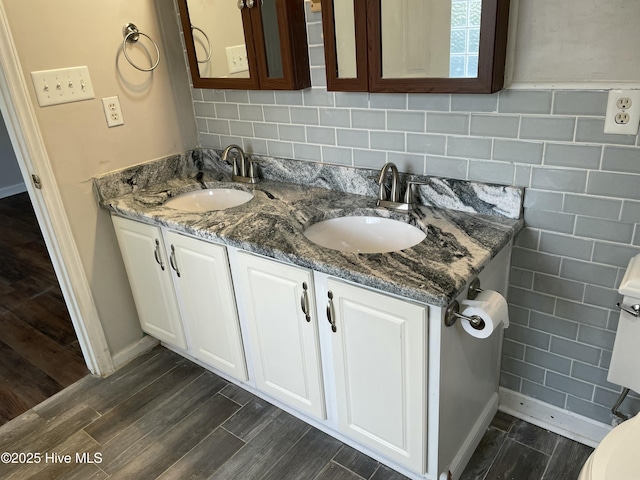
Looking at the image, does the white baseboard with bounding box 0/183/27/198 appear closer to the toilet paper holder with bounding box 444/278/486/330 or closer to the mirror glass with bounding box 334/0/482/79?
the mirror glass with bounding box 334/0/482/79

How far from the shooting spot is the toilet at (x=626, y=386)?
1.03m

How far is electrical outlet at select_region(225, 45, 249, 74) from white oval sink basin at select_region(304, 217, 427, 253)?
2.34 ft

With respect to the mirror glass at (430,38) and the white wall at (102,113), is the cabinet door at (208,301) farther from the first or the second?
the mirror glass at (430,38)

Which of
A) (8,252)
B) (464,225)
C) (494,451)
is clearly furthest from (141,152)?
(8,252)

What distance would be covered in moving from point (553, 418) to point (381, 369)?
0.76m

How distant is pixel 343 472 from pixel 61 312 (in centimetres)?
190

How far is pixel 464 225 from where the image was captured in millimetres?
1524

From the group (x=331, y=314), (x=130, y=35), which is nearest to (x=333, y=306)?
(x=331, y=314)

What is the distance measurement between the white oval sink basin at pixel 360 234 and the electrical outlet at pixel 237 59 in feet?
2.34

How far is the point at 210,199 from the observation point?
219 centimetres

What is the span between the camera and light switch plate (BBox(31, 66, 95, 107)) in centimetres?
177

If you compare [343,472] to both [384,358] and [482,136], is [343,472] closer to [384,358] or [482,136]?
[384,358]

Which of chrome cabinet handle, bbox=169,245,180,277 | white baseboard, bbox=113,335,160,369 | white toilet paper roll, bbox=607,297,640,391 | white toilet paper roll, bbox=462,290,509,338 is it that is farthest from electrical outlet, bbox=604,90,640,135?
white baseboard, bbox=113,335,160,369

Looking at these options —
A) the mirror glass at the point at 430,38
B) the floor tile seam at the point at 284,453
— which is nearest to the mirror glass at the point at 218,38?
the mirror glass at the point at 430,38
